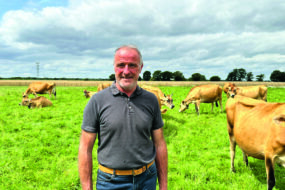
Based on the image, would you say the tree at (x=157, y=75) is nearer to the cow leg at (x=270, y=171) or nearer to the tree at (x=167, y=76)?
the tree at (x=167, y=76)

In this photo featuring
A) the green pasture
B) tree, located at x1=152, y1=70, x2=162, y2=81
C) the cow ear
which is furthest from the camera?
tree, located at x1=152, y1=70, x2=162, y2=81

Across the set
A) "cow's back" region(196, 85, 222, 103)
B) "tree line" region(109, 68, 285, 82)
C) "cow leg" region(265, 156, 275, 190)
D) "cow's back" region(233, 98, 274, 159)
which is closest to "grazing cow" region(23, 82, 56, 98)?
"cow's back" region(196, 85, 222, 103)

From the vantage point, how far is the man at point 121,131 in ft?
7.16

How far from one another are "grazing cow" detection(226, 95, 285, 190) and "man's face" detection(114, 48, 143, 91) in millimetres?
3105

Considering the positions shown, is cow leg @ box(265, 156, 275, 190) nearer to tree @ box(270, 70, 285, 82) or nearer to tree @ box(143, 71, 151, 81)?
tree @ box(143, 71, 151, 81)

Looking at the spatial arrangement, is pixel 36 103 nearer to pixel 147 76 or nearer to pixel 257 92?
pixel 257 92

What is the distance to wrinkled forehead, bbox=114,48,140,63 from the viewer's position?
2.23 metres

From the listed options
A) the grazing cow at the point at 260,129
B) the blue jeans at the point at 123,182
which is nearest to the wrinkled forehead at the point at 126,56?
the blue jeans at the point at 123,182

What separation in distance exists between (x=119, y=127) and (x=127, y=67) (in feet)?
2.30

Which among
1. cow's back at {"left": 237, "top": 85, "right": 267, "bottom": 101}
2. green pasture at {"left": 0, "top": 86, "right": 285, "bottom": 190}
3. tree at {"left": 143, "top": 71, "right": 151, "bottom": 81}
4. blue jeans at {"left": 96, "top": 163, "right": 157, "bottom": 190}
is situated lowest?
green pasture at {"left": 0, "top": 86, "right": 285, "bottom": 190}

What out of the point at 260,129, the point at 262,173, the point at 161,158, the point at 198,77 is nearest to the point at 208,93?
the point at 262,173

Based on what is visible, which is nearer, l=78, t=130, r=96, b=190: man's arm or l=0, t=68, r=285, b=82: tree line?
l=78, t=130, r=96, b=190: man's arm

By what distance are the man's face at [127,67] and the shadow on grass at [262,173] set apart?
15.6ft

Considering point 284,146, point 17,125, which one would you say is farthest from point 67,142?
point 284,146
